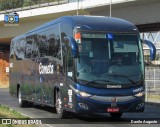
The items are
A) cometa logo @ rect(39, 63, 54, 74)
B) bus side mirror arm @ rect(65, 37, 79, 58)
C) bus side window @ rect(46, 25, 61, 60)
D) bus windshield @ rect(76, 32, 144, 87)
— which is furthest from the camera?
cometa logo @ rect(39, 63, 54, 74)

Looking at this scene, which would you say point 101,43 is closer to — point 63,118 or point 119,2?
point 63,118

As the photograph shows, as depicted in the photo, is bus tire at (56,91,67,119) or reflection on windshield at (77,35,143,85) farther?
bus tire at (56,91,67,119)

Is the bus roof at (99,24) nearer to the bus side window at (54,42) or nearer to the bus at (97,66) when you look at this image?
the bus at (97,66)

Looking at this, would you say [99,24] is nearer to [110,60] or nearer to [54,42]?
[110,60]

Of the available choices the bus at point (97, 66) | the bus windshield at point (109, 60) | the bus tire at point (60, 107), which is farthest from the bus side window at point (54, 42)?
the bus windshield at point (109, 60)

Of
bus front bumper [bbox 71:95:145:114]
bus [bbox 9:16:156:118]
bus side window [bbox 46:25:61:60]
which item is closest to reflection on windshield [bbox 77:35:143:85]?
bus [bbox 9:16:156:118]

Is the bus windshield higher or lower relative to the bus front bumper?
higher

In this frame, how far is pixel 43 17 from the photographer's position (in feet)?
154

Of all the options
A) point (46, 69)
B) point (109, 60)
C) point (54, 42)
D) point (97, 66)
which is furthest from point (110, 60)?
point (46, 69)

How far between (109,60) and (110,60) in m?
0.03

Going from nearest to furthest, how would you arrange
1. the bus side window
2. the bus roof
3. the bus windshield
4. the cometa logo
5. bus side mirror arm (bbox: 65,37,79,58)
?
bus side mirror arm (bbox: 65,37,79,58) < the bus windshield < the bus roof < the bus side window < the cometa logo

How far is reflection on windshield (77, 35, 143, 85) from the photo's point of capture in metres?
14.6

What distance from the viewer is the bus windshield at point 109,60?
14.6m

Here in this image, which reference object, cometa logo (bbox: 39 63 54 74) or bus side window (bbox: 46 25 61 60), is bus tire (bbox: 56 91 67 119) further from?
bus side window (bbox: 46 25 61 60)
